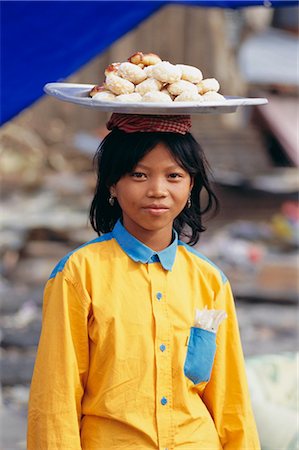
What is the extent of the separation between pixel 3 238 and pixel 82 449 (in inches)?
209

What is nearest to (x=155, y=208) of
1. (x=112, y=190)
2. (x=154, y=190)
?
(x=154, y=190)

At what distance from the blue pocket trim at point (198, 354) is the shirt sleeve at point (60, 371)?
278 millimetres

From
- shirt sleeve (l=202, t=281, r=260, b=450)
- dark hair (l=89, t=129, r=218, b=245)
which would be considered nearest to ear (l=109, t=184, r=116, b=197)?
dark hair (l=89, t=129, r=218, b=245)

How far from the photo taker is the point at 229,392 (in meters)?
2.49

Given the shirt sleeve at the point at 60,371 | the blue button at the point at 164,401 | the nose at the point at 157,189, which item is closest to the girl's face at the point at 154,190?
the nose at the point at 157,189

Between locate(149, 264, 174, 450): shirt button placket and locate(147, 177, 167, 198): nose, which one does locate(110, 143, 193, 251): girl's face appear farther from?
locate(149, 264, 174, 450): shirt button placket

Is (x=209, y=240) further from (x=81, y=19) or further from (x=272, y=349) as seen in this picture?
(x=81, y=19)

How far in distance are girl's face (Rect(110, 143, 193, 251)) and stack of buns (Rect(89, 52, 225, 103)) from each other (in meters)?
0.15

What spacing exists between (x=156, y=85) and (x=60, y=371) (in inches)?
29.4

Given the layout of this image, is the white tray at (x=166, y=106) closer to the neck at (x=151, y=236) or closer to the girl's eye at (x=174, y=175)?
the girl's eye at (x=174, y=175)

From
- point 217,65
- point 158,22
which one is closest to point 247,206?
point 217,65

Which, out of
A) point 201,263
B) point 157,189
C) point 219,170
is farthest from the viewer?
point 219,170

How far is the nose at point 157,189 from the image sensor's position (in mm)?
2255

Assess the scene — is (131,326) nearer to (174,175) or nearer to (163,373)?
(163,373)
